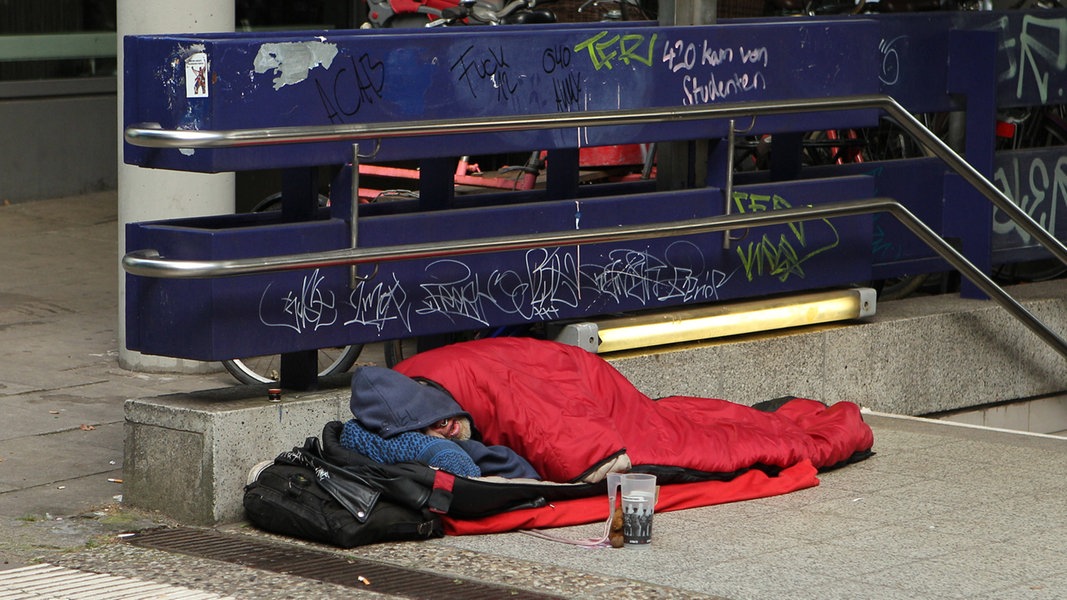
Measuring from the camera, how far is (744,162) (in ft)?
28.6

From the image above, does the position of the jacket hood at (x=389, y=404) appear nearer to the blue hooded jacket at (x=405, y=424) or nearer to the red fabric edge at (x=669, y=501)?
the blue hooded jacket at (x=405, y=424)

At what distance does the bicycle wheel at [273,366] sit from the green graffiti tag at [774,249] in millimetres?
1753

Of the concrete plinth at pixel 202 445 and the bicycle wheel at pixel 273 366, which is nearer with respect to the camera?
the concrete plinth at pixel 202 445

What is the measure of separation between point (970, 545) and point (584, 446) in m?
1.32

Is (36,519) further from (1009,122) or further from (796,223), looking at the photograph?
(1009,122)

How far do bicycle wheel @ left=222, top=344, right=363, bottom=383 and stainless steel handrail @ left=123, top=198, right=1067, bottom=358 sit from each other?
1.33m

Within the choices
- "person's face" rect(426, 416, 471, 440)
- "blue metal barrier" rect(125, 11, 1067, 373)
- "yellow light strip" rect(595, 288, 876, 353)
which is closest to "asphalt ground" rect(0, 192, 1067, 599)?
"person's face" rect(426, 416, 471, 440)

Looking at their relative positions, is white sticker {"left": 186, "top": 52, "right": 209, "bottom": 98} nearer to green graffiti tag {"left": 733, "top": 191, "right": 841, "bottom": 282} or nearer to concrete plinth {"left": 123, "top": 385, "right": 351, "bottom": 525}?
concrete plinth {"left": 123, "top": 385, "right": 351, "bottom": 525}

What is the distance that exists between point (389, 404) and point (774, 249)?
247cm

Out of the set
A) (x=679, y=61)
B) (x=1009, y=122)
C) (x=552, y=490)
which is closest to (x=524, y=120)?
(x=679, y=61)

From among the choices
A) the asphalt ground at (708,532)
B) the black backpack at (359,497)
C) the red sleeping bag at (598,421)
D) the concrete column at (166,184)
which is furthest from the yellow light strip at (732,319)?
the concrete column at (166,184)

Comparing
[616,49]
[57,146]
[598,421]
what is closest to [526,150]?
[616,49]

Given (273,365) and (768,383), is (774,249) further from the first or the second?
(273,365)

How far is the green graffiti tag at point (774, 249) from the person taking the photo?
7242 millimetres
